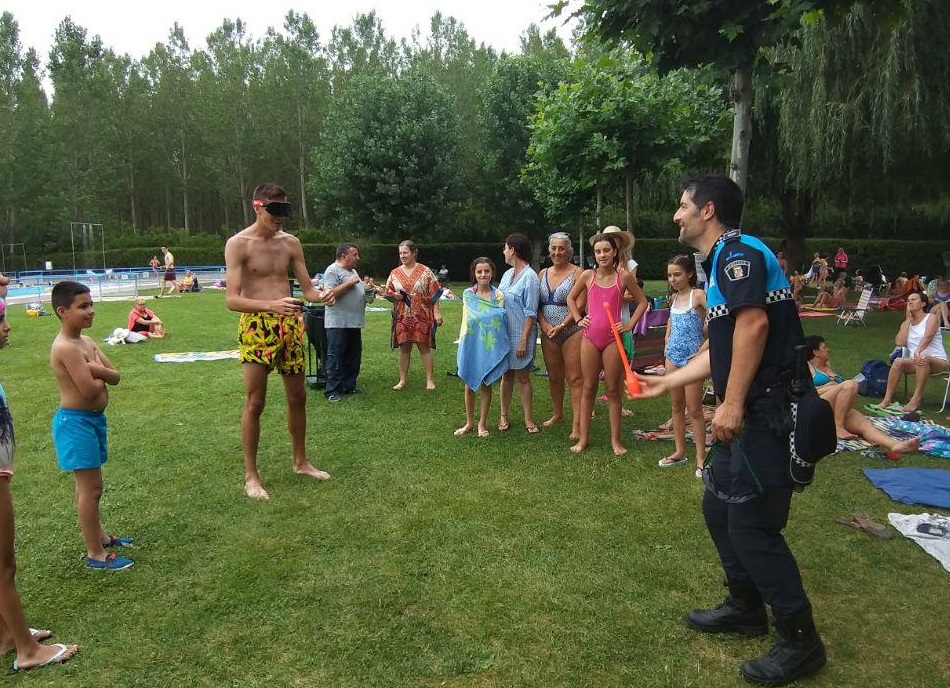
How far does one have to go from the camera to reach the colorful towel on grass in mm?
10023

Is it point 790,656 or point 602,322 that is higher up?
point 602,322

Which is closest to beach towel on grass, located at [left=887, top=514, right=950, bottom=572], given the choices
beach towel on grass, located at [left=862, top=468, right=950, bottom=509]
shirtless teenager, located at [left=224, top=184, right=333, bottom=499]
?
beach towel on grass, located at [left=862, top=468, right=950, bottom=509]

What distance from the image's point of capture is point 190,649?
2.95 m

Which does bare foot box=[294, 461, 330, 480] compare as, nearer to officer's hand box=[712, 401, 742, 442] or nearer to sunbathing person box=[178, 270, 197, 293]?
officer's hand box=[712, 401, 742, 442]

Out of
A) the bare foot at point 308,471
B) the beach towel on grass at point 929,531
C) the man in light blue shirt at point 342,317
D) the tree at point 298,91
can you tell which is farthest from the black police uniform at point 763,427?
the tree at point 298,91

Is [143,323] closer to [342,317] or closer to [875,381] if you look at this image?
[342,317]

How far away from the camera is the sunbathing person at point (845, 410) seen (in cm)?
333

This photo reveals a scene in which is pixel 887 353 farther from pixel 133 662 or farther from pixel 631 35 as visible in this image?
pixel 133 662

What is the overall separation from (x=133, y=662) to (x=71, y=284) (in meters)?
1.86

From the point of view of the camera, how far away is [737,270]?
8.42 ft

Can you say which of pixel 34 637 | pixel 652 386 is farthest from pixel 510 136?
pixel 34 637

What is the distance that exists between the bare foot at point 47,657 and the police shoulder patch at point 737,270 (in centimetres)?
312

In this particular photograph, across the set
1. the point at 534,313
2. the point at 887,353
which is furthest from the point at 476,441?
the point at 887,353

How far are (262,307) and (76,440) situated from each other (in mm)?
1368
